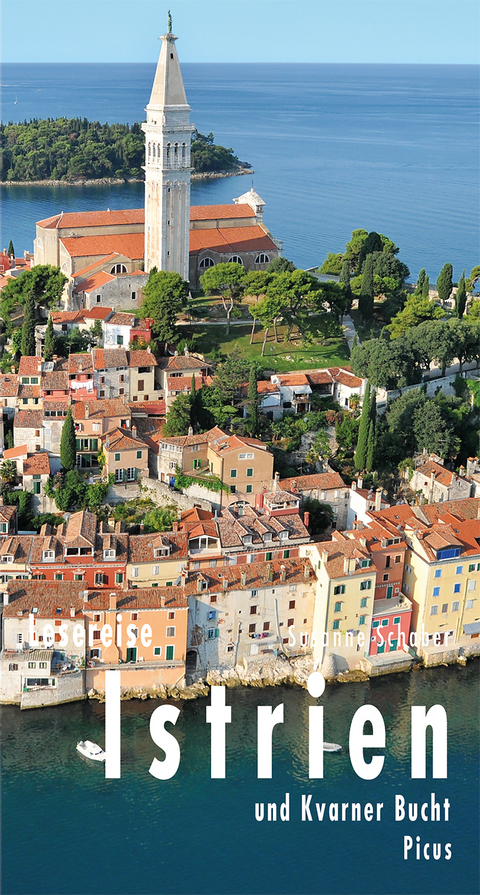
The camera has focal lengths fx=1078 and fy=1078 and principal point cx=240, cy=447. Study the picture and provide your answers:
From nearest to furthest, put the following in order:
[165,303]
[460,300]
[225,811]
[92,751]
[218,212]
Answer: [225,811], [92,751], [165,303], [460,300], [218,212]

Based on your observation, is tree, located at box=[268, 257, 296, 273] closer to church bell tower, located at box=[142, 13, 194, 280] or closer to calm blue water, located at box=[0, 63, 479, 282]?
church bell tower, located at box=[142, 13, 194, 280]

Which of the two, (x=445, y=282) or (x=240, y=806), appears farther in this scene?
(x=445, y=282)

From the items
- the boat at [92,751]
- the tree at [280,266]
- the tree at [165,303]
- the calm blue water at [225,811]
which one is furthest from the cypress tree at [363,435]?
the boat at [92,751]

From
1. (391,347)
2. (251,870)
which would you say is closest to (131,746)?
(251,870)

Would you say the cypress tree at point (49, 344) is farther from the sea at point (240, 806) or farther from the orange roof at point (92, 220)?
the sea at point (240, 806)

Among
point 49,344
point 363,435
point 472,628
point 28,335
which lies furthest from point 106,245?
point 472,628

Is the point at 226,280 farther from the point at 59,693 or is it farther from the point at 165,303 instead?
the point at 59,693
